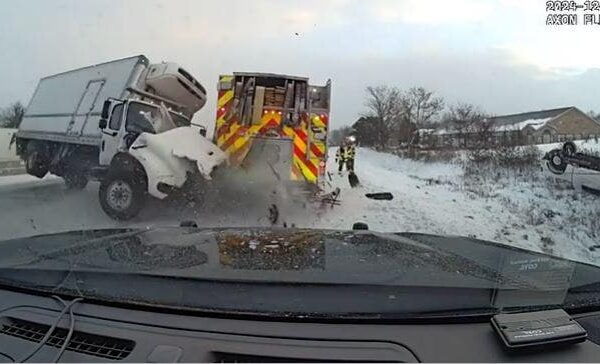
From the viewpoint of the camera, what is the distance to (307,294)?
170 cm

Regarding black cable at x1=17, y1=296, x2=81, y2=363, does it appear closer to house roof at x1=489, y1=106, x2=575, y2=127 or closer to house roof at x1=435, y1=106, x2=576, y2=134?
house roof at x1=435, y1=106, x2=576, y2=134

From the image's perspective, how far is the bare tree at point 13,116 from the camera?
11.5 m

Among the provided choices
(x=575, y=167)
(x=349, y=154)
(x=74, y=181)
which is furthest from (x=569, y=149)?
(x=74, y=181)

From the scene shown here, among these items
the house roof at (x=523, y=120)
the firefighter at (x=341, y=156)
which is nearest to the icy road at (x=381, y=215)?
the firefighter at (x=341, y=156)

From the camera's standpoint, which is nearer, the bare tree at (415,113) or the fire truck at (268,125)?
the fire truck at (268,125)

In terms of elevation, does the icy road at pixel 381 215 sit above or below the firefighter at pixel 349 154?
below

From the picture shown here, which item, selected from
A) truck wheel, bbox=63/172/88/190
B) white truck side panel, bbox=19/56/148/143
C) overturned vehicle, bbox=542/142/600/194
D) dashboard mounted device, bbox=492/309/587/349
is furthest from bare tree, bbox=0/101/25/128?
overturned vehicle, bbox=542/142/600/194

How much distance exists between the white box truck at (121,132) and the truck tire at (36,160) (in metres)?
0.03

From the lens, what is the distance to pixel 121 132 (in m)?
8.47

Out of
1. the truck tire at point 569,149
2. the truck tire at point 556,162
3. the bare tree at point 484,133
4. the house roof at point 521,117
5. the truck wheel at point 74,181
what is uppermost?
the house roof at point 521,117

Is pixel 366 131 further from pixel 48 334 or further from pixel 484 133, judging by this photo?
pixel 48 334

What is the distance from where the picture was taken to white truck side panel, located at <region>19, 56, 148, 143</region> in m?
10.1

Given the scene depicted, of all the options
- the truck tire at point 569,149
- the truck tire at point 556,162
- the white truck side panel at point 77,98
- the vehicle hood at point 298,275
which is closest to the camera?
the vehicle hood at point 298,275

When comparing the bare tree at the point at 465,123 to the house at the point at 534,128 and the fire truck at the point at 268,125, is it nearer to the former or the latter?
the house at the point at 534,128
